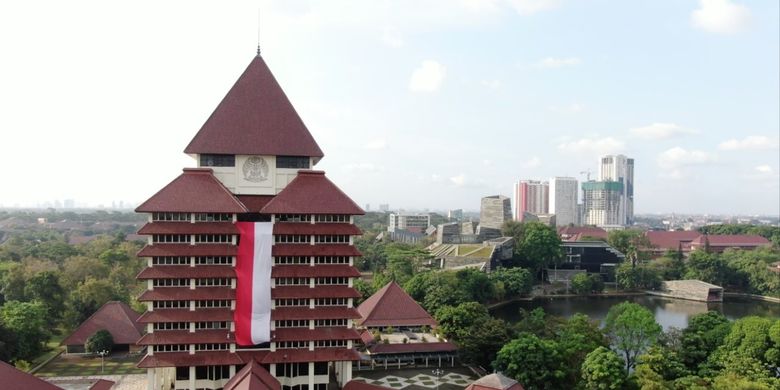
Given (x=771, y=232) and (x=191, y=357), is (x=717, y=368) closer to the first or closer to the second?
(x=191, y=357)

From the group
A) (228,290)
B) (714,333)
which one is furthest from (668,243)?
(228,290)

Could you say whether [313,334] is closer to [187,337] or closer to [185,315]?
[187,337]

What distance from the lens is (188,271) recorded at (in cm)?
2430

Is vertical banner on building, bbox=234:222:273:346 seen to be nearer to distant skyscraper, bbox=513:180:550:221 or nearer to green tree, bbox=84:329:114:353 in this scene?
green tree, bbox=84:329:114:353

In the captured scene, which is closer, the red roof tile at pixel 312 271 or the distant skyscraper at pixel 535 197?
the red roof tile at pixel 312 271

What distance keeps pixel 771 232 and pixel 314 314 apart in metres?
108

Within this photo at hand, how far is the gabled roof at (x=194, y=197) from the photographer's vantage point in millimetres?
24359

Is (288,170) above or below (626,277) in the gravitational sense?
above

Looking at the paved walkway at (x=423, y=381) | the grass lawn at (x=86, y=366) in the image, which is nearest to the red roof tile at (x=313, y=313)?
the paved walkway at (x=423, y=381)

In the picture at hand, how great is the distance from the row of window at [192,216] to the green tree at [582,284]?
53384 mm

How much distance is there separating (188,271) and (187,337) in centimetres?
285

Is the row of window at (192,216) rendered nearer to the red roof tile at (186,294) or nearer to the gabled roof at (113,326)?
the red roof tile at (186,294)

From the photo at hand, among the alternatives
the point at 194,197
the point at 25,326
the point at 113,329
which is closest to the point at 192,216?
the point at 194,197

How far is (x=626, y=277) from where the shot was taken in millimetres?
69062
